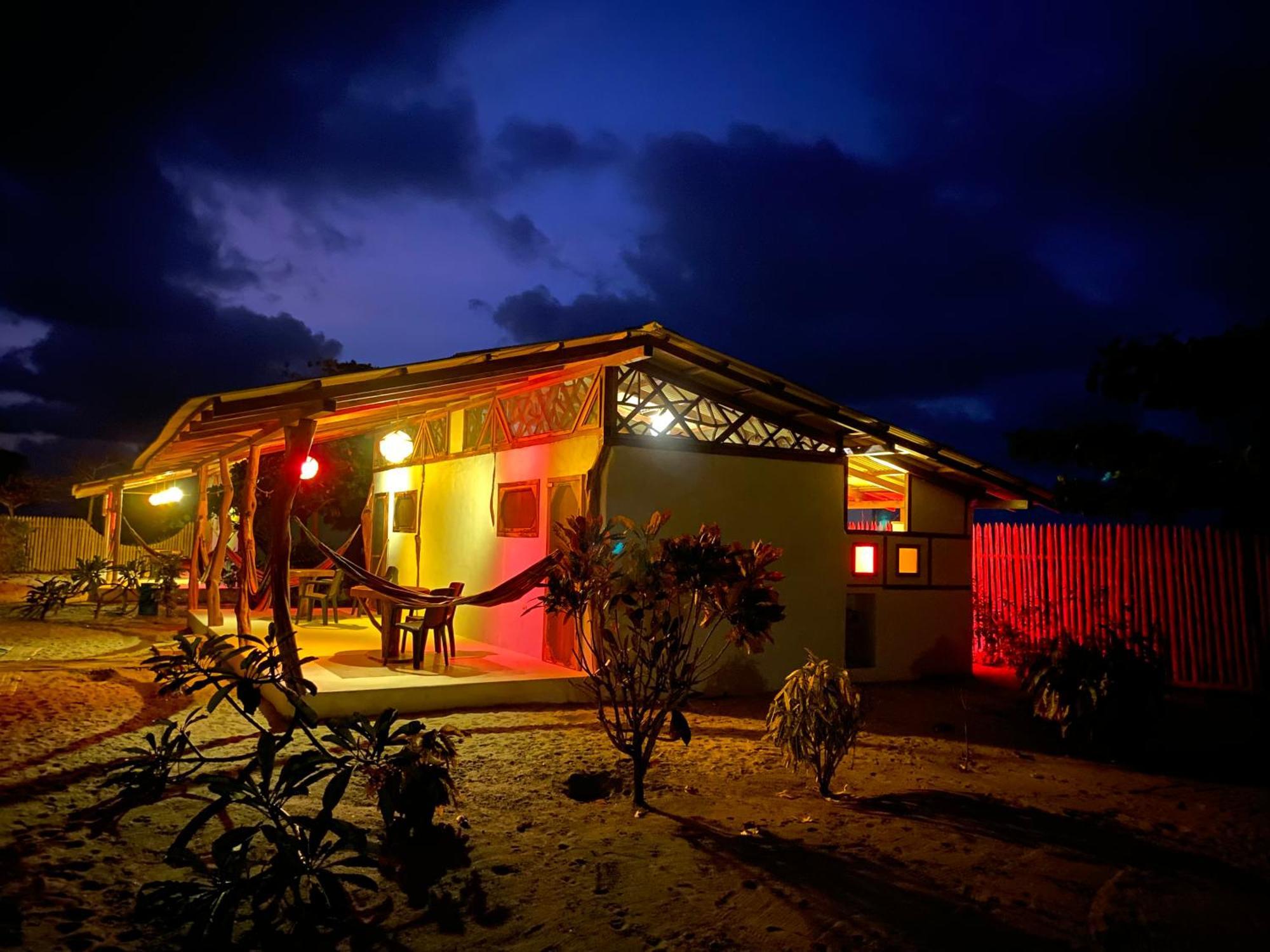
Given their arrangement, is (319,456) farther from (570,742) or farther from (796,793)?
(796,793)

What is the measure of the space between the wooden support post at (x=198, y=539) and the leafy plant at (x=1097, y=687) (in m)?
9.56

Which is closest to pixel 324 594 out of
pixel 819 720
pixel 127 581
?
pixel 127 581

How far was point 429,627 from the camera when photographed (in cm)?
726

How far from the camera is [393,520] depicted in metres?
11.8

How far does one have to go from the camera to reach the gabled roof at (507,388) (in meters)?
5.59

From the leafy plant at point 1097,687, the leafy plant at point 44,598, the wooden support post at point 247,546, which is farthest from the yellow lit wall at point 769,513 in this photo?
the leafy plant at point 44,598

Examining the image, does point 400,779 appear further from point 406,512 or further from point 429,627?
point 406,512

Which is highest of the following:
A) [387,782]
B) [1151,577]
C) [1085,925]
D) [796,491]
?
[796,491]

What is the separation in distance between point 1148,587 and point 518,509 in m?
7.00

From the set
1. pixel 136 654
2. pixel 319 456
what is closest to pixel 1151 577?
pixel 136 654

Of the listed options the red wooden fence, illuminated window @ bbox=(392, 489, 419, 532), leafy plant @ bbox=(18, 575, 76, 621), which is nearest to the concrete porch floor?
illuminated window @ bbox=(392, 489, 419, 532)

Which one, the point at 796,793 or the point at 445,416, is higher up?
the point at 445,416

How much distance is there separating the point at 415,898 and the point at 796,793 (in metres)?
2.23

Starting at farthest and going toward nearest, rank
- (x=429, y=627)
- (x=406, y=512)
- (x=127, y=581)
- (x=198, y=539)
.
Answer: (x=127, y=581) < (x=406, y=512) < (x=198, y=539) < (x=429, y=627)
